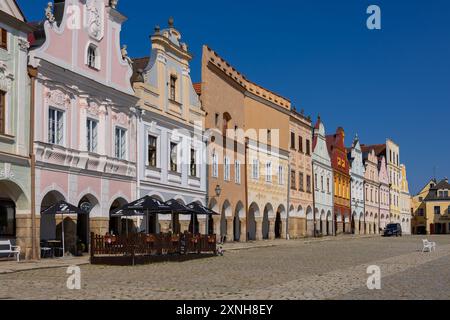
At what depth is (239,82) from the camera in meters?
45.4

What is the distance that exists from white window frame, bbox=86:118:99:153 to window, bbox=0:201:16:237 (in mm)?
4297

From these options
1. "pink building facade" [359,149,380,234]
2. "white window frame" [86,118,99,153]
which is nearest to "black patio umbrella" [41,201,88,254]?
"white window frame" [86,118,99,153]

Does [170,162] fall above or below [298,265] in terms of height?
above

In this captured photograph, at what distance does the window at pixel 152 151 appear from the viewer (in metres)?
33.3

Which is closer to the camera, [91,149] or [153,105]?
[91,149]

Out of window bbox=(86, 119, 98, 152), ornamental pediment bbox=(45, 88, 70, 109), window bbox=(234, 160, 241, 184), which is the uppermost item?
ornamental pediment bbox=(45, 88, 70, 109)

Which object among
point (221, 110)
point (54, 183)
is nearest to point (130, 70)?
point (54, 183)

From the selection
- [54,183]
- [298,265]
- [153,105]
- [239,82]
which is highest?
[239,82]

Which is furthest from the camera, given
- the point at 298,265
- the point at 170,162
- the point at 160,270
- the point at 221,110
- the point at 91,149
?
the point at 221,110

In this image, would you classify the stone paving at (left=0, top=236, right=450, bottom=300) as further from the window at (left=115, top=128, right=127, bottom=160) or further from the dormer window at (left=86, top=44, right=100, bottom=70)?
the dormer window at (left=86, top=44, right=100, bottom=70)

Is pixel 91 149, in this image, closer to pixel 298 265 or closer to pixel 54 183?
pixel 54 183

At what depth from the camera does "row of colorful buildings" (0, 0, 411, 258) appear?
24.5 m
